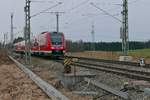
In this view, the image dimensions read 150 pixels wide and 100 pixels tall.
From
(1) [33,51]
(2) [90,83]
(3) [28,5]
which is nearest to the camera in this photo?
(2) [90,83]

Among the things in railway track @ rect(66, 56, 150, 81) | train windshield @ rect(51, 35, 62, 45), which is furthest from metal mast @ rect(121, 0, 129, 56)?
train windshield @ rect(51, 35, 62, 45)

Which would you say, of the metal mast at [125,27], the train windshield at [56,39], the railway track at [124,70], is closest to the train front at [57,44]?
the train windshield at [56,39]

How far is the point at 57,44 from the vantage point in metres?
51.2

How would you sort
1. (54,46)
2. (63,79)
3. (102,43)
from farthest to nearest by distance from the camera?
1. (102,43)
2. (54,46)
3. (63,79)

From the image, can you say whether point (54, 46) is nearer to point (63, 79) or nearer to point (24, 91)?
point (63, 79)

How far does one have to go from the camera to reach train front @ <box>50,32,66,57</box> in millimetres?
50938

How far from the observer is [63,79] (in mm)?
20250

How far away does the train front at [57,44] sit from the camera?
167 feet

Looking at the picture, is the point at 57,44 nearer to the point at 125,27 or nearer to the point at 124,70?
the point at 125,27

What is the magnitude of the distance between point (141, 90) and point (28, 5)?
2621 centimetres

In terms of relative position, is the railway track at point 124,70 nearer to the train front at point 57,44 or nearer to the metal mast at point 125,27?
the metal mast at point 125,27

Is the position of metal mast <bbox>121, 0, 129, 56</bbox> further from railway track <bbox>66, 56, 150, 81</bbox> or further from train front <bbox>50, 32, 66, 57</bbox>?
train front <bbox>50, 32, 66, 57</bbox>

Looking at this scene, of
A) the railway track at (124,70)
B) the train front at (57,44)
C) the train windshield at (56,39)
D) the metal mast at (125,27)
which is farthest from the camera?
the train windshield at (56,39)

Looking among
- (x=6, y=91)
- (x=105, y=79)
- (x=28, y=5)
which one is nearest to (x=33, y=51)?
(x=28, y=5)
